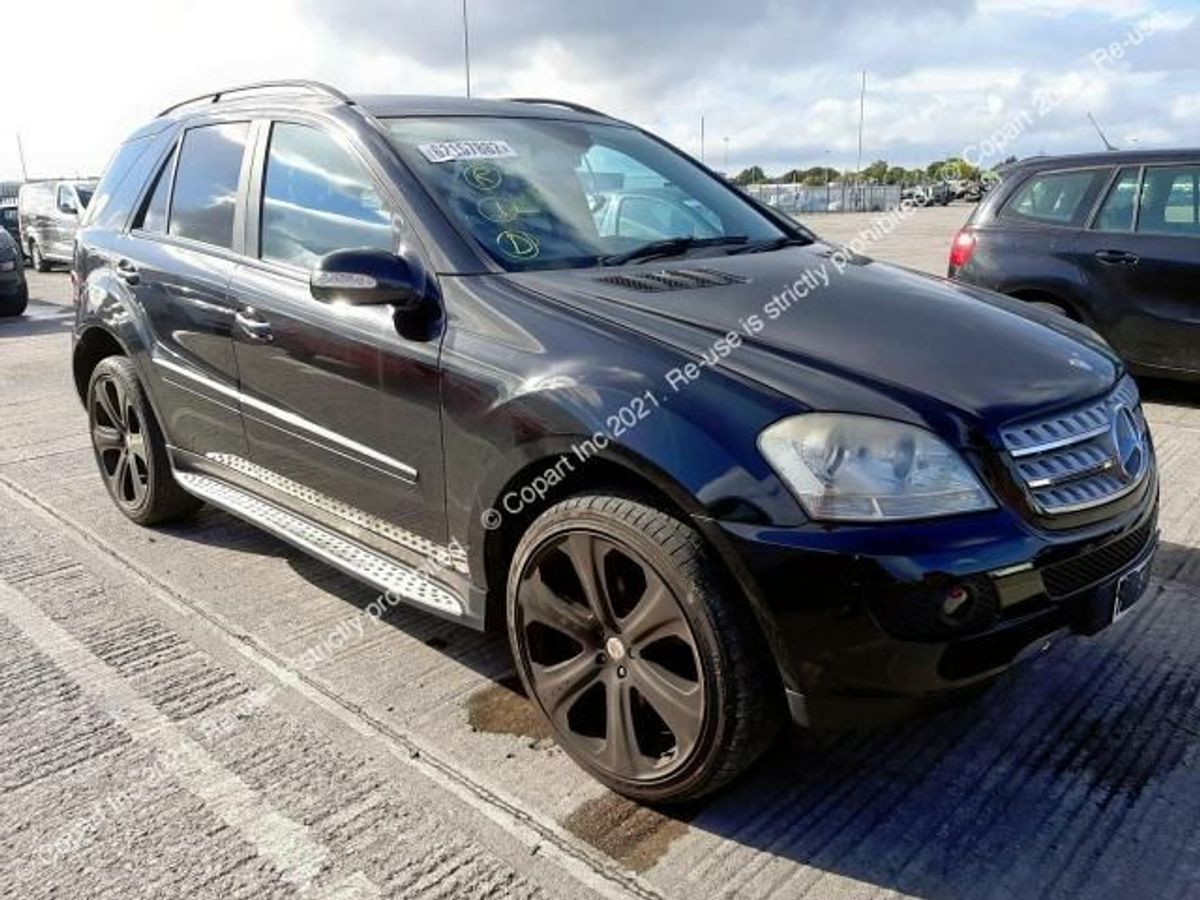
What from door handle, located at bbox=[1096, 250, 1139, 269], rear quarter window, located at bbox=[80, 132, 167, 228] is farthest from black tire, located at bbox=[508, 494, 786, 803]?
door handle, located at bbox=[1096, 250, 1139, 269]

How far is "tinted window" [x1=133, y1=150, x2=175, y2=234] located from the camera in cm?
407

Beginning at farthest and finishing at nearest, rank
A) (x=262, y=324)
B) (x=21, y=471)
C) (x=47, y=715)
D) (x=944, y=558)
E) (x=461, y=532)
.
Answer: (x=21, y=471) → (x=262, y=324) → (x=47, y=715) → (x=461, y=532) → (x=944, y=558)

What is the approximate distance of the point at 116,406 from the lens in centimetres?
443

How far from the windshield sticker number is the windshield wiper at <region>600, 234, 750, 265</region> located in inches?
20.5

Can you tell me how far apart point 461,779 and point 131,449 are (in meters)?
2.63

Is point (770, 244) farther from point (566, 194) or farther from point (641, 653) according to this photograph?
point (641, 653)

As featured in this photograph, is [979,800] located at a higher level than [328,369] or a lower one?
lower

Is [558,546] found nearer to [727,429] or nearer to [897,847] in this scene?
[727,429]

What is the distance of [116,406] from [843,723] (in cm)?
360

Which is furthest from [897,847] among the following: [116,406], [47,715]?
[116,406]

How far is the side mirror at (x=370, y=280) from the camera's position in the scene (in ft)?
8.50

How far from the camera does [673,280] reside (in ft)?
9.09

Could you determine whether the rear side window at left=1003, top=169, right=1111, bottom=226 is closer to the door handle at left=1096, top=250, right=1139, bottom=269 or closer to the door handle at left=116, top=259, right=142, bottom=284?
the door handle at left=1096, top=250, right=1139, bottom=269

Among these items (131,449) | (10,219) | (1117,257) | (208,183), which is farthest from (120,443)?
(10,219)
